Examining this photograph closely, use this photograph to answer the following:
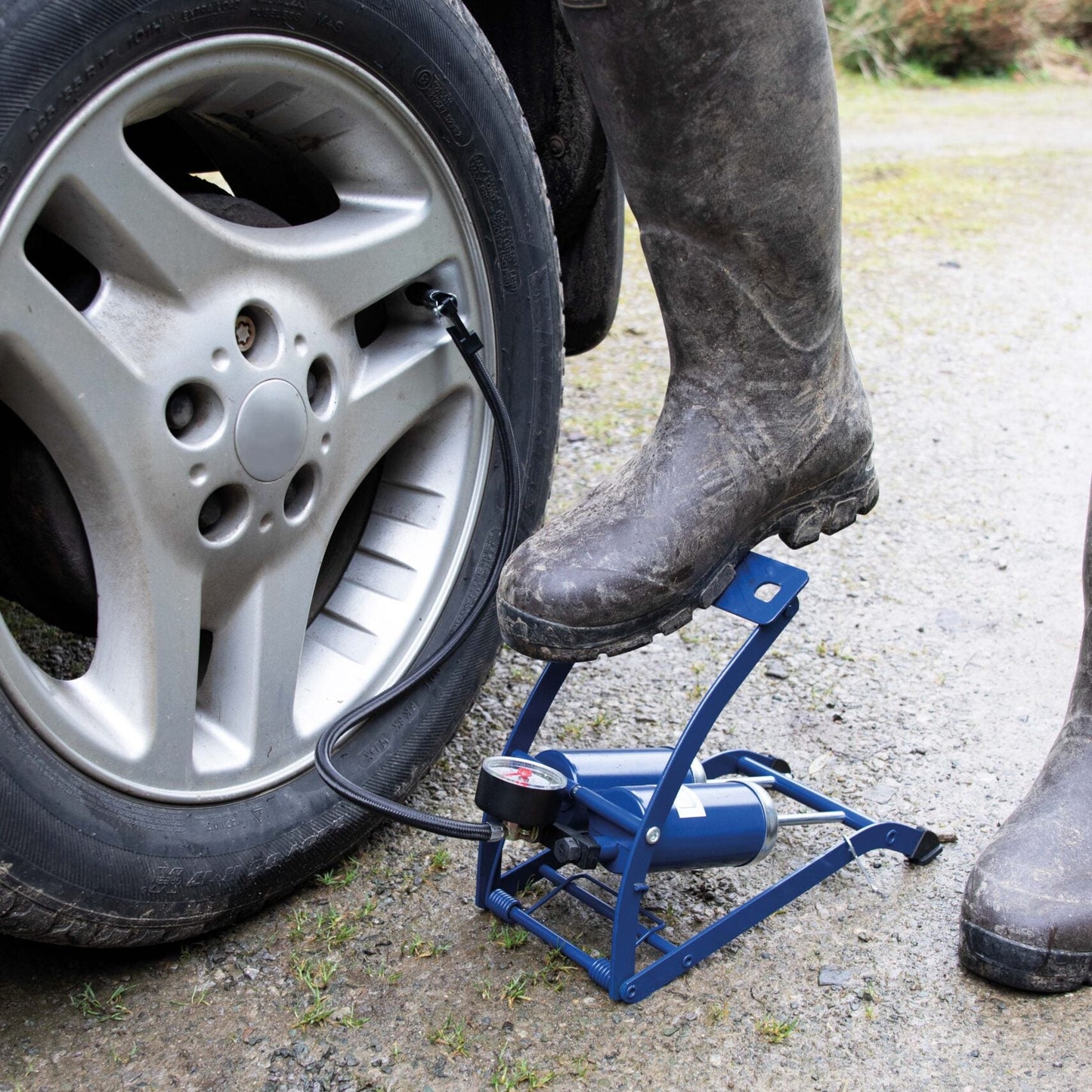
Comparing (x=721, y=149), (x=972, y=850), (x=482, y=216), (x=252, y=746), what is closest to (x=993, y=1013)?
(x=972, y=850)

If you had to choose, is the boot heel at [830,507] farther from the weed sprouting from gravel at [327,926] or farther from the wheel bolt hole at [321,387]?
the weed sprouting from gravel at [327,926]

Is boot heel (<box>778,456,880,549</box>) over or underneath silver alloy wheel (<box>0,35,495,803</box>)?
underneath

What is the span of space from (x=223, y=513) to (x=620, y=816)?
0.55m

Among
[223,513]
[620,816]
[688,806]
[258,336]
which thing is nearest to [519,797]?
[620,816]

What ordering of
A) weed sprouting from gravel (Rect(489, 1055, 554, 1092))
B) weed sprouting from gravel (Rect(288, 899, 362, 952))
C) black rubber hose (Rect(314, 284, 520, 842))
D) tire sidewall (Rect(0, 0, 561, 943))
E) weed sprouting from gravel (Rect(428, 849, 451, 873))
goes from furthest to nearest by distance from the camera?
weed sprouting from gravel (Rect(428, 849, 451, 873)), weed sprouting from gravel (Rect(288, 899, 362, 952)), black rubber hose (Rect(314, 284, 520, 842)), weed sprouting from gravel (Rect(489, 1055, 554, 1092)), tire sidewall (Rect(0, 0, 561, 943))

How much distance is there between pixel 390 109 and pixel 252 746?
75cm

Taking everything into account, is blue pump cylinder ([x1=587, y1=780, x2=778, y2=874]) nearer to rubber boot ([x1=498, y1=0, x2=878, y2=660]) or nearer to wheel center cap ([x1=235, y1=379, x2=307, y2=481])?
rubber boot ([x1=498, y1=0, x2=878, y2=660])

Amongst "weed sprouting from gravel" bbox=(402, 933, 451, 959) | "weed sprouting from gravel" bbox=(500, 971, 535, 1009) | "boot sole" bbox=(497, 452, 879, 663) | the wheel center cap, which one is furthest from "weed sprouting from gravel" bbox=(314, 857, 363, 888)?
the wheel center cap

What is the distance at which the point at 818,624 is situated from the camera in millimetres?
2371

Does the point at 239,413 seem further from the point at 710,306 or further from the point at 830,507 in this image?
the point at 830,507

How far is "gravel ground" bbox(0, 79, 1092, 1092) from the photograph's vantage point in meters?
1.33

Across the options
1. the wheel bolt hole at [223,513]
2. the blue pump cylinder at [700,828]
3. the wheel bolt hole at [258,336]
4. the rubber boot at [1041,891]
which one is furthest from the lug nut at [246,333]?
the rubber boot at [1041,891]

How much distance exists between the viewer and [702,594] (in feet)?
4.79

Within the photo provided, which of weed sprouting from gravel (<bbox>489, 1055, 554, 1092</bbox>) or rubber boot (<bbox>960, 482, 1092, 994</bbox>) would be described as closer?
weed sprouting from gravel (<bbox>489, 1055, 554, 1092</bbox>)
